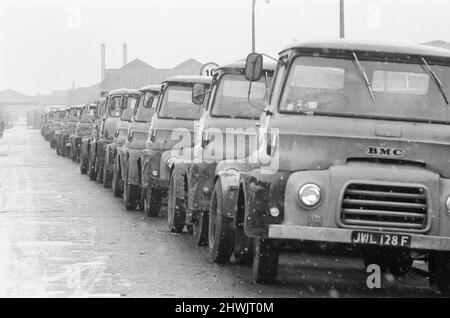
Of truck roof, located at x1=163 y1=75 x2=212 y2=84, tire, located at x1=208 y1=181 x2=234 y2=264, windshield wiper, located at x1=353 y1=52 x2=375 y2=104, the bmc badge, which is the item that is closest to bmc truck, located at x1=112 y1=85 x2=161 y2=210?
truck roof, located at x1=163 y1=75 x2=212 y2=84

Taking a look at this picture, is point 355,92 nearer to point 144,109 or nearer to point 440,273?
point 440,273

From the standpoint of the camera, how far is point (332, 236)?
899 cm

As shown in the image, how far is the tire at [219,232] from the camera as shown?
11.1 metres

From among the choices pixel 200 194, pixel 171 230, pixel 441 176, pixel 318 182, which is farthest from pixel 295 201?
pixel 171 230

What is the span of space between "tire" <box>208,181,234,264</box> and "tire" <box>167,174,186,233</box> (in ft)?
9.20

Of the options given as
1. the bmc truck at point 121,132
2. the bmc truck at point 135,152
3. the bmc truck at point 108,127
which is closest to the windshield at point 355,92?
the bmc truck at point 135,152

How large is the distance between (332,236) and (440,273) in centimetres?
132

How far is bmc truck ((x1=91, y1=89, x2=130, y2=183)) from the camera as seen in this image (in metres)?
25.9

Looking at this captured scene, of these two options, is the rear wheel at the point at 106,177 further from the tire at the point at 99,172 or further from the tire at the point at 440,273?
the tire at the point at 440,273

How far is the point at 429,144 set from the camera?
9438 millimetres

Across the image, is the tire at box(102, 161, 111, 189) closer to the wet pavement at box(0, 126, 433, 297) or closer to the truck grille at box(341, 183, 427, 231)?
the wet pavement at box(0, 126, 433, 297)

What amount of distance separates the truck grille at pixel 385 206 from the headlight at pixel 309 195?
0.73ft
